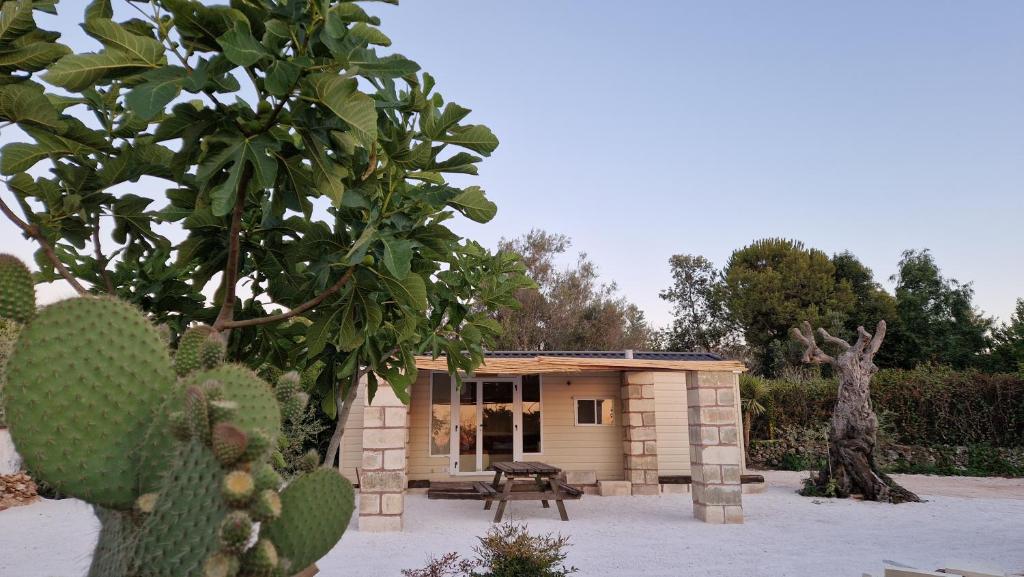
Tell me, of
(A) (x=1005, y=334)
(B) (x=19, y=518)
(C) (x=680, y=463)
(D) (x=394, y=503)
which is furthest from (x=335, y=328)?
(A) (x=1005, y=334)

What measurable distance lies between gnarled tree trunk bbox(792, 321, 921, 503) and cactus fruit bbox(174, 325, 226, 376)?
11100 millimetres

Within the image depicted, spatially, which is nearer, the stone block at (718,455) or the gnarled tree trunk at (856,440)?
the stone block at (718,455)

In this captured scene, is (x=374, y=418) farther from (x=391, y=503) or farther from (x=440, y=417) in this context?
(x=440, y=417)

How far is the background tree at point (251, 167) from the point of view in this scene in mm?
1462

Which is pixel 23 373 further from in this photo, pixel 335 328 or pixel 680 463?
pixel 680 463

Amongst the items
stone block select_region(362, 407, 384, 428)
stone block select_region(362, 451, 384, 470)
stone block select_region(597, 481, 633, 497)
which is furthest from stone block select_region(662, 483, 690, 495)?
stone block select_region(362, 407, 384, 428)

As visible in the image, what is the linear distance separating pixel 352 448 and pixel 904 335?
23412 mm

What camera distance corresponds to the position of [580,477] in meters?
11.6

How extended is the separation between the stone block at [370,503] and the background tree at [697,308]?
24.0 meters

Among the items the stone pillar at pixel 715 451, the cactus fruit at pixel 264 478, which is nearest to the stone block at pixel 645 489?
the stone pillar at pixel 715 451

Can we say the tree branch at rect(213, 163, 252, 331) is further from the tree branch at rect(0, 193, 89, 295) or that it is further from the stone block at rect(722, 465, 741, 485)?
the stone block at rect(722, 465, 741, 485)

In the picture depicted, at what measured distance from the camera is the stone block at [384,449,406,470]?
7.74m

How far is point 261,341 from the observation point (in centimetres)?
265

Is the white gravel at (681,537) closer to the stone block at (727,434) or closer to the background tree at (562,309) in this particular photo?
the stone block at (727,434)
